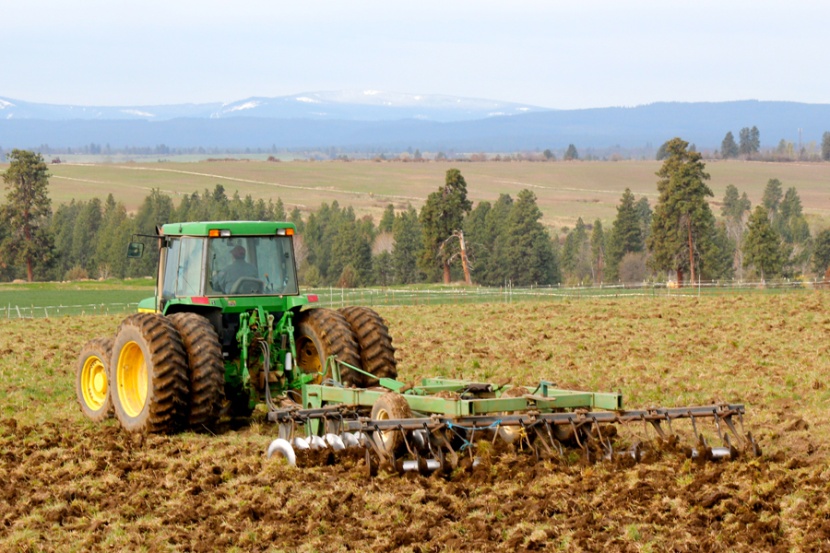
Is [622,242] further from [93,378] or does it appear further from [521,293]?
[93,378]

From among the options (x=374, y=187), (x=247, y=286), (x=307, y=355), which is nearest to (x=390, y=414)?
(x=307, y=355)

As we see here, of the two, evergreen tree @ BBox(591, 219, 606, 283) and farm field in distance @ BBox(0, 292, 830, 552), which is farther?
evergreen tree @ BBox(591, 219, 606, 283)

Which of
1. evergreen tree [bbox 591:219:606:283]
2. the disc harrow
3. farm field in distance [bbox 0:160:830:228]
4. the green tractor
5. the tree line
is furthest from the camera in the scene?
farm field in distance [bbox 0:160:830:228]

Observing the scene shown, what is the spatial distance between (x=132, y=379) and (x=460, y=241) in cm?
6215

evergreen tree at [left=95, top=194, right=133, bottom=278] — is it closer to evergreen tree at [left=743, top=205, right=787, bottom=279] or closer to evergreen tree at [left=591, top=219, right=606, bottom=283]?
evergreen tree at [left=591, top=219, right=606, bottom=283]

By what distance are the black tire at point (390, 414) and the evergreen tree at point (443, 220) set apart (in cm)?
6343

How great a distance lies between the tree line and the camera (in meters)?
71.4

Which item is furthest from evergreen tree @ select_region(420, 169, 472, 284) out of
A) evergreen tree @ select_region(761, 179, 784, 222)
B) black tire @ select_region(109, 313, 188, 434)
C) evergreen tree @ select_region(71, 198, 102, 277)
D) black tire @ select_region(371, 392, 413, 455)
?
evergreen tree @ select_region(761, 179, 784, 222)

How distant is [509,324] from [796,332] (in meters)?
7.29

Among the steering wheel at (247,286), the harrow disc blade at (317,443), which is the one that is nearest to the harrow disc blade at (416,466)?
the harrow disc blade at (317,443)

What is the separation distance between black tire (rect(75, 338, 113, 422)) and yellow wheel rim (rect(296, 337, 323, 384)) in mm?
2491

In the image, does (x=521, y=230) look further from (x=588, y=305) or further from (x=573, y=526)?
(x=573, y=526)

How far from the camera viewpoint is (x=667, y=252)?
7112cm

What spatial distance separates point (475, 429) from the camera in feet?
34.9
